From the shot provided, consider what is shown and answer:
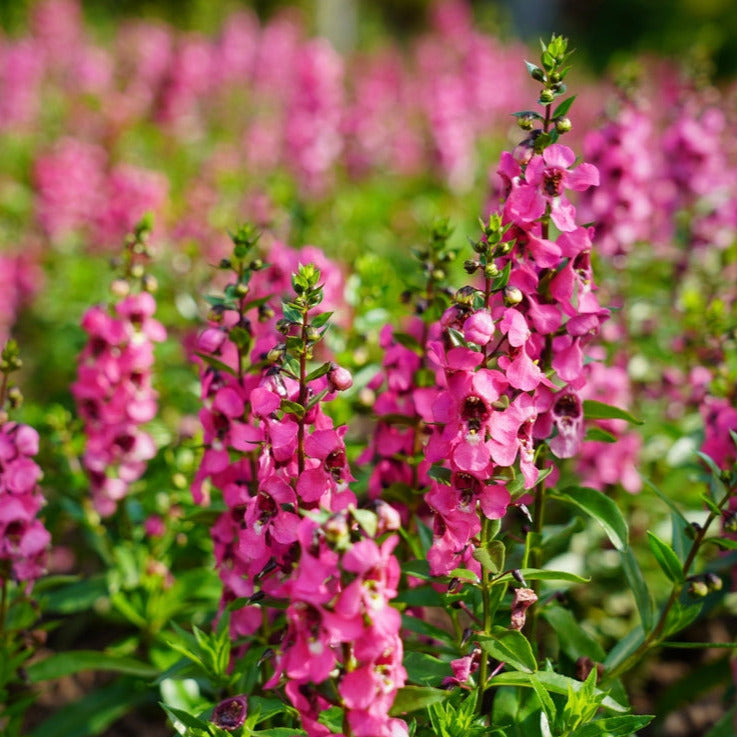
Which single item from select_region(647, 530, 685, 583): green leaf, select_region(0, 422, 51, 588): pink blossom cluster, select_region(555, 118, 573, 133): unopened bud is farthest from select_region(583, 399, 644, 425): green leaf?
select_region(0, 422, 51, 588): pink blossom cluster

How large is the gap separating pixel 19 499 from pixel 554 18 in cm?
3286

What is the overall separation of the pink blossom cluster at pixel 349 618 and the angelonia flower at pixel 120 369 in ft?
5.48

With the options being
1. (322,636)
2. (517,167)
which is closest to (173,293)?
(517,167)

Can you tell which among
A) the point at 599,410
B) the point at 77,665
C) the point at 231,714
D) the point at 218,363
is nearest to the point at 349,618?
the point at 231,714

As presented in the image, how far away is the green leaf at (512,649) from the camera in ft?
7.56

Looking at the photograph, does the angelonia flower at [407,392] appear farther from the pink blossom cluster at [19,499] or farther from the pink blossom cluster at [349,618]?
the pink blossom cluster at [19,499]

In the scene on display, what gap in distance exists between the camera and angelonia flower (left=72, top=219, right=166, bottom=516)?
3320 millimetres

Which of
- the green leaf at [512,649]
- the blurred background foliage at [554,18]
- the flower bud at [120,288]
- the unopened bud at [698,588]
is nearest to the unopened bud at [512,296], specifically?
the green leaf at [512,649]

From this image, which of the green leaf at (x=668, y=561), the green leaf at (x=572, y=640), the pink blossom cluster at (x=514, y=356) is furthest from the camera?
the green leaf at (x=572, y=640)

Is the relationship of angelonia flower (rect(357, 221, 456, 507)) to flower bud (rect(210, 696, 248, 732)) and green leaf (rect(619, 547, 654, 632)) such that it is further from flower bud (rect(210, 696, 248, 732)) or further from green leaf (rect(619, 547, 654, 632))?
flower bud (rect(210, 696, 248, 732))

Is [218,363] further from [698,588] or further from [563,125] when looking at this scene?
[698,588]

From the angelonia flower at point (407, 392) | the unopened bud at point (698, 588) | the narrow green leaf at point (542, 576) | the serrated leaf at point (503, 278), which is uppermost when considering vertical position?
the serrated leaf at point (503, 278)

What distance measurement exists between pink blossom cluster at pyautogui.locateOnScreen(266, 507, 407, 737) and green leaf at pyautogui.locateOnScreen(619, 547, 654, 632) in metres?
1.13

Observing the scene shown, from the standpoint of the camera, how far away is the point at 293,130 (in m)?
7.64
